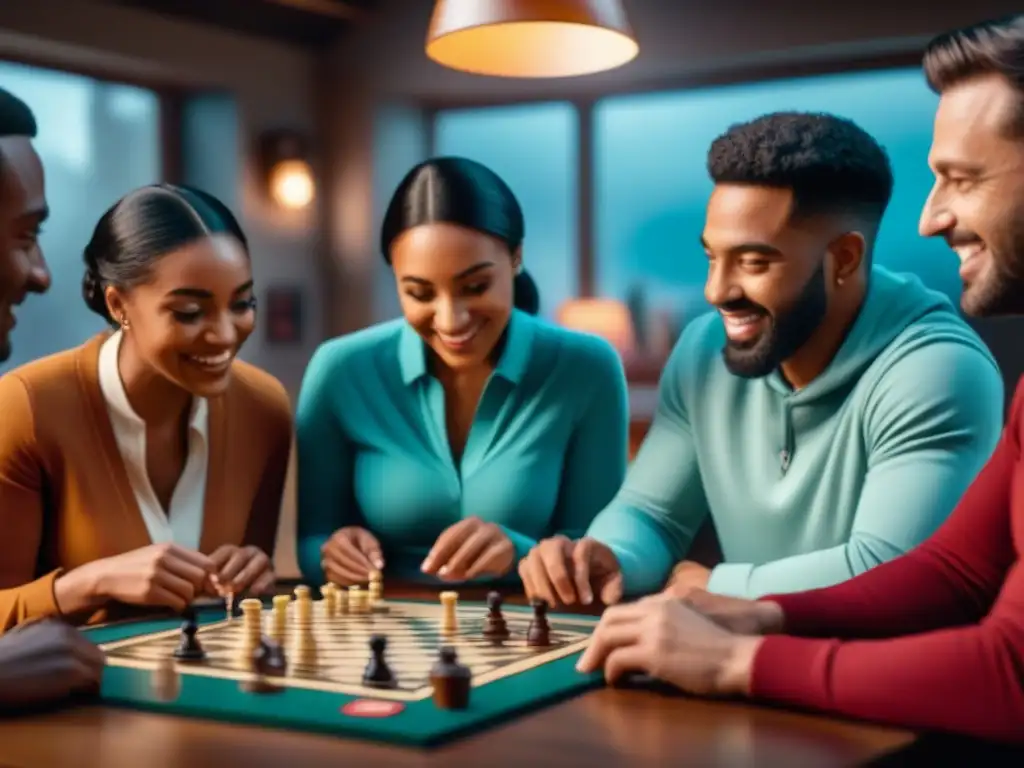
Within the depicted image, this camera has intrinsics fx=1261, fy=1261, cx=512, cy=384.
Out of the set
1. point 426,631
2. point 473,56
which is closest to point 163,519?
point 426,631

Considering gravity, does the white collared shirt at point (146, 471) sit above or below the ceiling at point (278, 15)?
below

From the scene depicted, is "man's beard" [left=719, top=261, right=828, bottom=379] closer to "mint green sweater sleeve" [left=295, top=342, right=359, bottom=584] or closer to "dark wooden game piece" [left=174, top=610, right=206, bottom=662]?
"mint green sweater sleeve" [left=295, top=342, right=359, bottom=584]

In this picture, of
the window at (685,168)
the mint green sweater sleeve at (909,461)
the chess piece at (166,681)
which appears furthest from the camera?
the window at (685,168)

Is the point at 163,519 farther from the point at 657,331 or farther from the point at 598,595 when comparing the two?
the point at 657,331

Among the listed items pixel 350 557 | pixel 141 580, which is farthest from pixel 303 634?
pixel 350 557

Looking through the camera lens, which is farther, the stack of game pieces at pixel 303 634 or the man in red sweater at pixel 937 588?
the stack of game pieces at pixel 303 634

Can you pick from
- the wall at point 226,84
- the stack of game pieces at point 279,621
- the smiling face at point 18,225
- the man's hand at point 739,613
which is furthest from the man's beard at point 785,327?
the wall at point 226,84

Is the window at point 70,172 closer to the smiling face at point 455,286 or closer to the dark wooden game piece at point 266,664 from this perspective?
the smiling face at point 455,286

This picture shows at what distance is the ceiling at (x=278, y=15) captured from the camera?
609 cm

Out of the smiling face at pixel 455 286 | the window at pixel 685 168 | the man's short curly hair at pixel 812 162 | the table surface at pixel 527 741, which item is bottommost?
the table surface at pixel 527 741

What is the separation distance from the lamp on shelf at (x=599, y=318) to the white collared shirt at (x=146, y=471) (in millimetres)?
3774

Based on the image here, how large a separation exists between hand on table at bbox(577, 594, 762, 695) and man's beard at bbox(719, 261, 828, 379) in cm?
73

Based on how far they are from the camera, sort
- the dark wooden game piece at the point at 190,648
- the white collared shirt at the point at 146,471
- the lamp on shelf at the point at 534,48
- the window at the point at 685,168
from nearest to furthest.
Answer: the dark wooden game piece at the point at 190,648
the white collared shirt at the point at 146,471
the lamp on shelf at the point at 534,48
the window at the point at 685,168

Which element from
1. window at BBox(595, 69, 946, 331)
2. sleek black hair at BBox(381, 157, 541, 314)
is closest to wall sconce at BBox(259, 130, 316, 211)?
window at BBox(595, 69, 946, 331)
